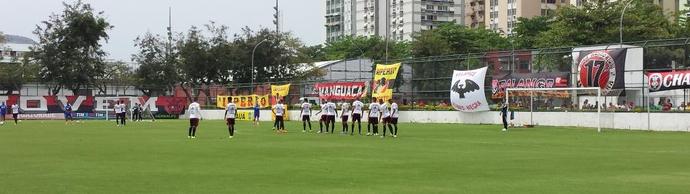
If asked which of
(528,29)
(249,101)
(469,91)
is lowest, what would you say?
(249,101)

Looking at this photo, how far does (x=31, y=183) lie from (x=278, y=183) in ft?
13.4

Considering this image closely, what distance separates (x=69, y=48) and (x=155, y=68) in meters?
9.18

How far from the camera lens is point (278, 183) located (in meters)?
13.6

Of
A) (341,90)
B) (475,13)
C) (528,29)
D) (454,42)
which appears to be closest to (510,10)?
(475,13)

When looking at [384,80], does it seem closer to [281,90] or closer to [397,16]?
[281,90]

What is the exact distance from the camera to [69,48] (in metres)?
87.1

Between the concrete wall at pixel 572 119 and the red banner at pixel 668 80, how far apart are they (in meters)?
1.99

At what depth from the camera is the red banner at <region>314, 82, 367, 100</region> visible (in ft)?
193

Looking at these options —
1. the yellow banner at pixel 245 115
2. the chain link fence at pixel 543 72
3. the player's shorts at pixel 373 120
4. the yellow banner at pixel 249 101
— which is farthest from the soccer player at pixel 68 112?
the player's shorts at pixel 373 120

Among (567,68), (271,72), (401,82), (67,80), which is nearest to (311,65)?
(271,72)

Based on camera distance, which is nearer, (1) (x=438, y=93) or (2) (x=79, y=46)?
(1) (x=438, y=93)

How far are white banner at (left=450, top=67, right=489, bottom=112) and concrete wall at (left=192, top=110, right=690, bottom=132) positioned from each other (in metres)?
0.52

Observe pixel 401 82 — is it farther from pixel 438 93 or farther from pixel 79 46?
pixel 79 46

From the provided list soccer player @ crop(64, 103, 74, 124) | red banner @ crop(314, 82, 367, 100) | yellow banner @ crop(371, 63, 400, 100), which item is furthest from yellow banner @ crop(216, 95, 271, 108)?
soccer player @ crop(64, 103, 74, 124)
